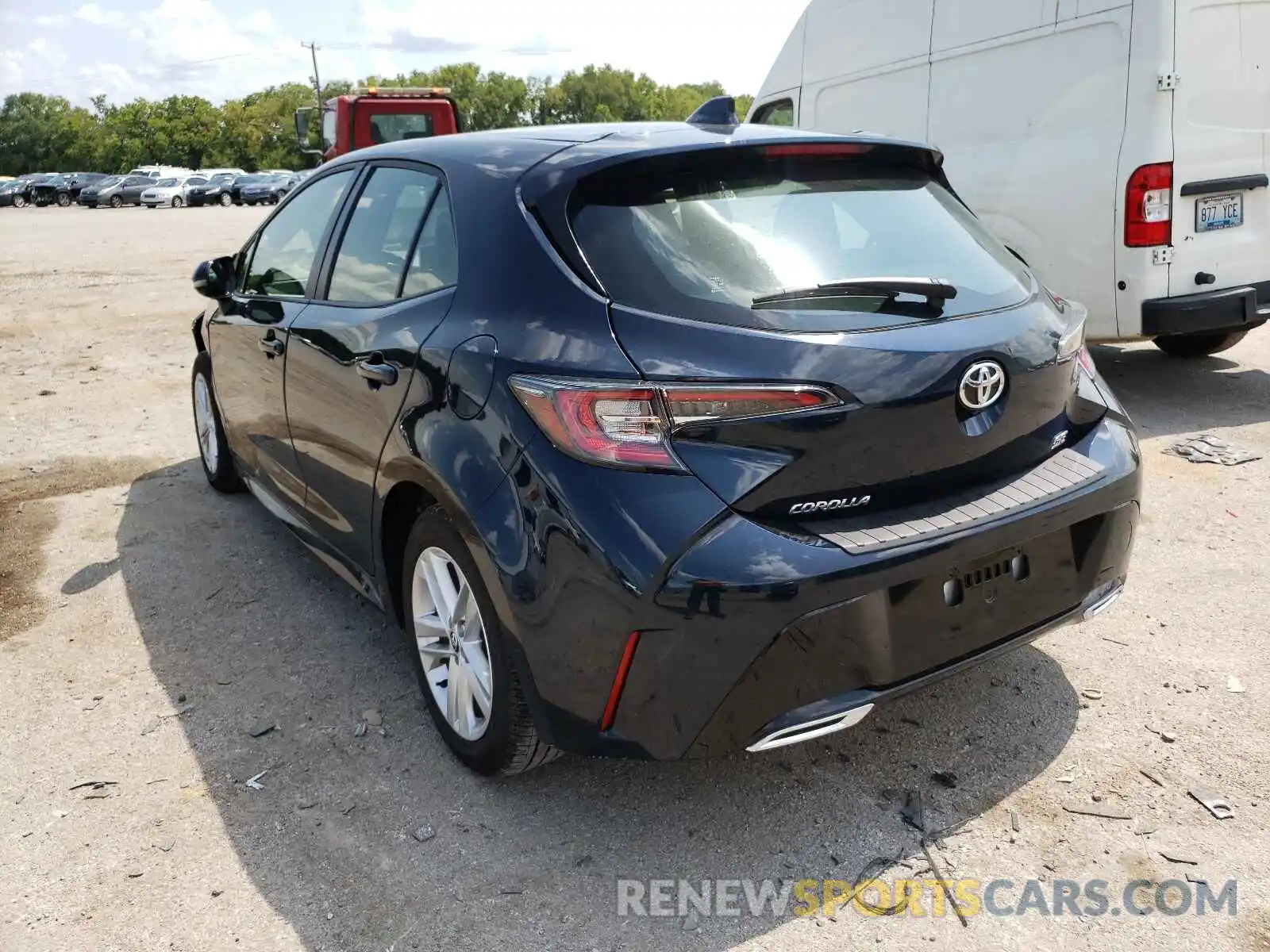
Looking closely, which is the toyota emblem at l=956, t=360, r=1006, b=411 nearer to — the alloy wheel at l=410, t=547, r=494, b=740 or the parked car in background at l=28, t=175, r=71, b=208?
the alloy wheel at l=410, t=547, r=494, b=740

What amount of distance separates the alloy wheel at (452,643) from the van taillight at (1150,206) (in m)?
4.72

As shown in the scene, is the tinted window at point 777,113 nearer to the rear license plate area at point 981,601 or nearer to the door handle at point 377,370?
the door handle at point 377,370

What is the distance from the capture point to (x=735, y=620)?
91.4 inches

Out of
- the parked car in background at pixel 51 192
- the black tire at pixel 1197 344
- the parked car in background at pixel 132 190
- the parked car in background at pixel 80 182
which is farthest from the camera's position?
the parked car in background at pixel 80 182

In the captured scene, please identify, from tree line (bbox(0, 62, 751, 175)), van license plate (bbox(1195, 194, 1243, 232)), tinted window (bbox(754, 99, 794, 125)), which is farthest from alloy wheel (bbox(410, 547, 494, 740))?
tree line (bbox(0, 62, 751, 175))

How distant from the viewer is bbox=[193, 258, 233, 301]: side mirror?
4809 millimetres

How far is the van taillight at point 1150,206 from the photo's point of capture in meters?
5.96

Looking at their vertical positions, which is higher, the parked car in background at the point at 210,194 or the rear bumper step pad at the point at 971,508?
the parked car in background at the point at 210,194

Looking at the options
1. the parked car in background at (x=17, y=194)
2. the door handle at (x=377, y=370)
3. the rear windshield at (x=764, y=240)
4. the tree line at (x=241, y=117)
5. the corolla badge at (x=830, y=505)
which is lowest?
the corolla badge at (x=830, y=505)

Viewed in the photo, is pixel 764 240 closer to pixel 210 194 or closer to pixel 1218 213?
pixel 1218 213

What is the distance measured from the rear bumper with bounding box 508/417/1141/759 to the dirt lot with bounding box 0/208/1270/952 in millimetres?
423

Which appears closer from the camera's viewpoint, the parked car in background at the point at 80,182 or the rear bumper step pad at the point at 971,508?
the rear bumper step pad at the point at 971,508

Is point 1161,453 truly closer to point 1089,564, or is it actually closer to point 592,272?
point 1089,564

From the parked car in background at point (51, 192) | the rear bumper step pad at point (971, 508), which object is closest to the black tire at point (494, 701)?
the rear bumper step pad at point (971, 508)
